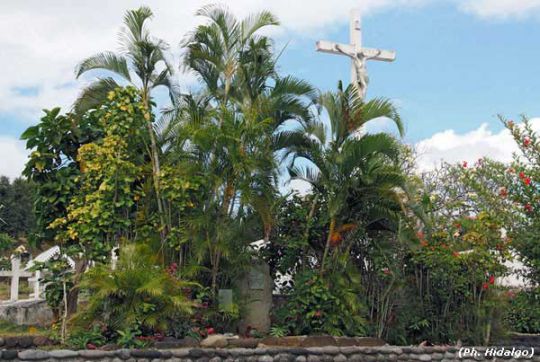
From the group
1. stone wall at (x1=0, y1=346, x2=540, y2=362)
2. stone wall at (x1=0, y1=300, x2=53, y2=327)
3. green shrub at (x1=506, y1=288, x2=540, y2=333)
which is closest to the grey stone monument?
stone wall at (x1=0, y1=346, x2=540, y2=362)

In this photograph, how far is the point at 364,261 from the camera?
11836 mm

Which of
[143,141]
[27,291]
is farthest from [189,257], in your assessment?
[27,291]

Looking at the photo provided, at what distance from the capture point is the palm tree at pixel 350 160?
1099 cm

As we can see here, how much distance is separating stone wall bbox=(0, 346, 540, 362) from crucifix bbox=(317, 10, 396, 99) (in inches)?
199

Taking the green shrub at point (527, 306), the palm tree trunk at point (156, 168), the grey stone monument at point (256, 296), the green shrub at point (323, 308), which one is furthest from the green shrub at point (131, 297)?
the green shrub at point (527, 306)

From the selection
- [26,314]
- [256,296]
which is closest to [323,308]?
[256,296]

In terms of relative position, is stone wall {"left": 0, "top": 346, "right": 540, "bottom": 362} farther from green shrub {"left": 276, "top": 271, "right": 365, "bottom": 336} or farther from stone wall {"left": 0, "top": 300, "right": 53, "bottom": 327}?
stone wall {"left": 0, "top": 300, "right": 53, "bottom": 327}

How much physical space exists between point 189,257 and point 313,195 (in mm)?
2380

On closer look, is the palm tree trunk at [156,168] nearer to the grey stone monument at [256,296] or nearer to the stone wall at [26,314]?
the grey stone monument at [256,296]

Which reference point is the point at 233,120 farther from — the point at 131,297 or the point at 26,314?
the point at 26,314

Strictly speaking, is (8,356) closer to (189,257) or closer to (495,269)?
(189,257)

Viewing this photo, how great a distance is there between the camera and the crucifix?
1323 centimetres

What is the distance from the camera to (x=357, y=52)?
531 inches

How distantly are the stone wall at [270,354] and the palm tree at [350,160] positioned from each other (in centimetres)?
167
